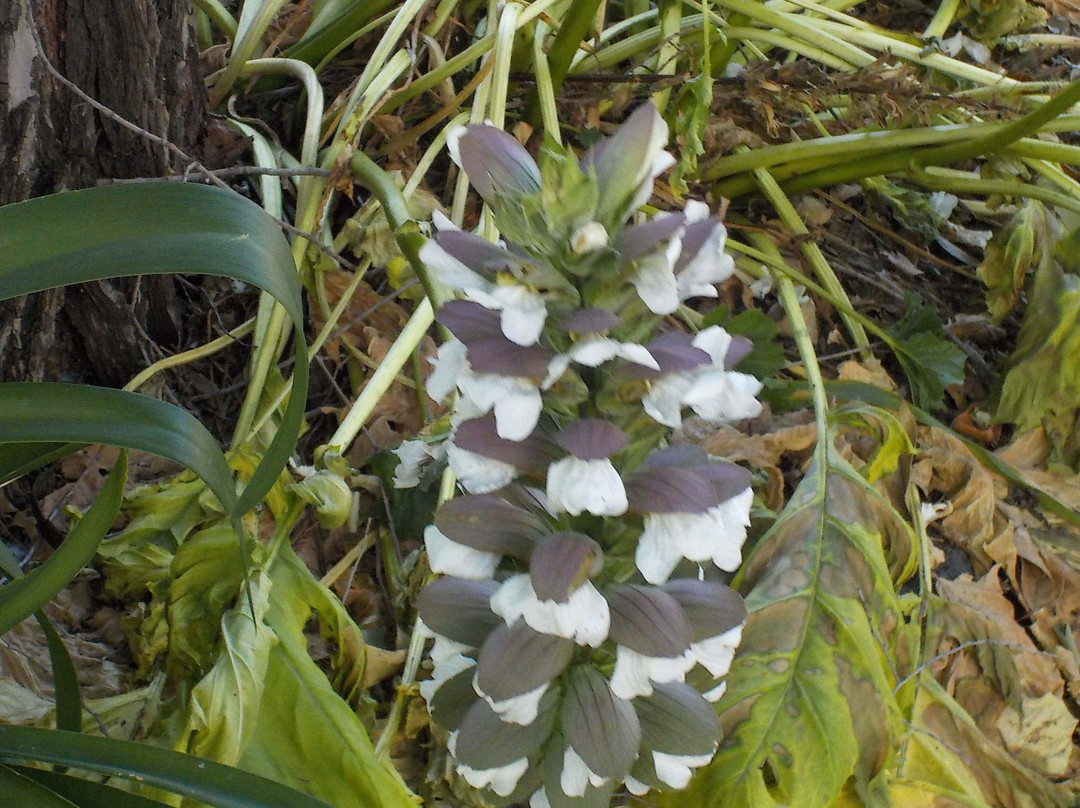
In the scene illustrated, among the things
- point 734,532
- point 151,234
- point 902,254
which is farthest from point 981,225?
point 151,234

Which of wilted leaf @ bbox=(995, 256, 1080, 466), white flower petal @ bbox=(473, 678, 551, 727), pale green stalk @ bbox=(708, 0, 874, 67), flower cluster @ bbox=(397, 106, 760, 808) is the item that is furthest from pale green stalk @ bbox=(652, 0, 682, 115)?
white flower petal @ bbox=(473, 678, 551, 727)

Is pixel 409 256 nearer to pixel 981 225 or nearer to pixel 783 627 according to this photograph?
pixel 783 627

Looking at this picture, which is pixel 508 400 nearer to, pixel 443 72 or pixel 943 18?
pixel 443 72

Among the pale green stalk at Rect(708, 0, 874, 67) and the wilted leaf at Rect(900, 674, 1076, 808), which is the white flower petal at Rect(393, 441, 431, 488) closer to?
the wilted leaf at Rect(900, 674, 1076, 808)

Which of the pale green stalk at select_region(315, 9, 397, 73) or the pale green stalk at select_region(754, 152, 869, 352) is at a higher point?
the pale green stalk at select_region(315, 9, 397, 73)

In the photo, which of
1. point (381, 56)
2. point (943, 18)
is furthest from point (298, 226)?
point (943, 18)

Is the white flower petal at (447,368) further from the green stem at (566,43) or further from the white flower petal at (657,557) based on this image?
the green stem at (566,43)

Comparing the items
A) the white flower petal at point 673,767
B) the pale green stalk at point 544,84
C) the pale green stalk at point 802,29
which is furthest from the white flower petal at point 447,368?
the pale green stalk at point 802,29
